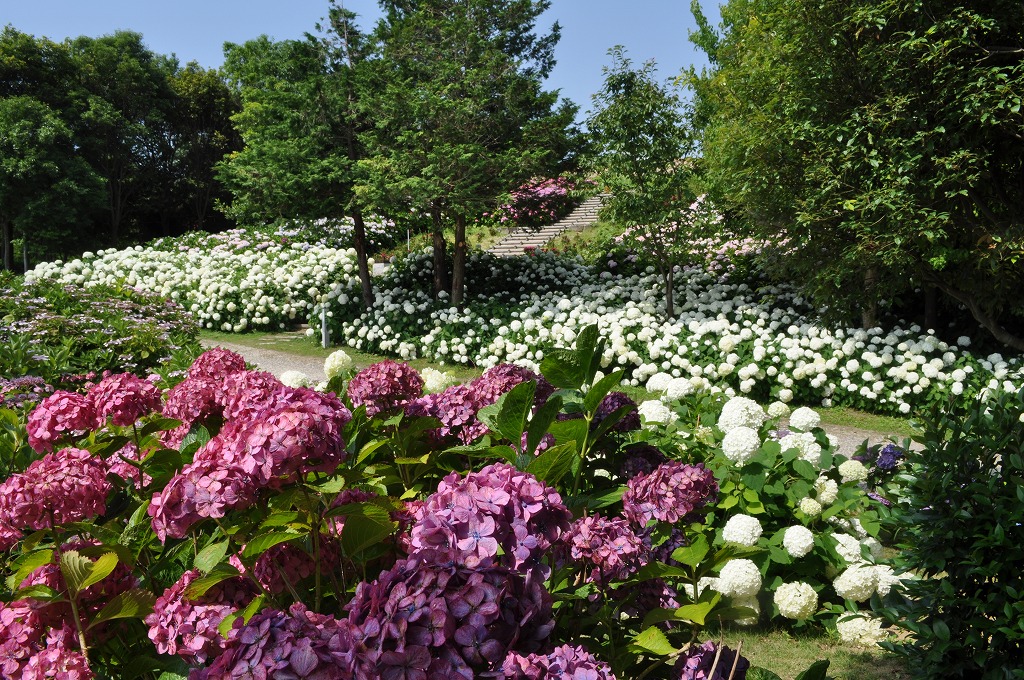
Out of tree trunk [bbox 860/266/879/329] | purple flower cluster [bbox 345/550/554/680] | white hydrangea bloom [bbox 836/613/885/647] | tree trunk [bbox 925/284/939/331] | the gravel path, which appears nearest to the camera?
purple flower cluster [bbox 345/550/554/680]

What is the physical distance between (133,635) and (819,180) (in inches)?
336

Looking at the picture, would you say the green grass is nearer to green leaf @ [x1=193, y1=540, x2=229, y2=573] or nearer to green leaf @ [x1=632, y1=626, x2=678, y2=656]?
green leaf @ [x1=632, y1=626, x2=678, y2=656]

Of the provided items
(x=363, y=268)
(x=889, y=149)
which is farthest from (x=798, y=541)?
(x=363, y=268)

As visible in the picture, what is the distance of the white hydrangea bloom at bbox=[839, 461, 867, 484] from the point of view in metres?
3.94

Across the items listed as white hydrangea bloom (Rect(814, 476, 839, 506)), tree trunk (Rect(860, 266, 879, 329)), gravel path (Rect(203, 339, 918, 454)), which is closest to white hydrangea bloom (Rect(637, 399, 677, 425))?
white hydrangea bloom (Rect(814, 476, 839, 506))

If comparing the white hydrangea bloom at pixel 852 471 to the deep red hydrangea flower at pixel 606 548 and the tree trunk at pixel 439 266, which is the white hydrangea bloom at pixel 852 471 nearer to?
the deep red hydrangea flower at pixel 606 548

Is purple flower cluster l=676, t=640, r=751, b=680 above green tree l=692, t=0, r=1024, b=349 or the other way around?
the other way around

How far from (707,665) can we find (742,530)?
6.72 feet

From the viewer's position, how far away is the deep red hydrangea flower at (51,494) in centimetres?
154

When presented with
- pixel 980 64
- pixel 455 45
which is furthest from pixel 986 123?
pixel 455 45

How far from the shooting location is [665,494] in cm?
157

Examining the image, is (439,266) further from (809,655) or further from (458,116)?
(809,655)

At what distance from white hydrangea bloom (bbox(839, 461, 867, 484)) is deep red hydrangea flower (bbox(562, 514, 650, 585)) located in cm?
297

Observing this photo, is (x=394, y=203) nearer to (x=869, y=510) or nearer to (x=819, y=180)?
(x=819, y=180)
